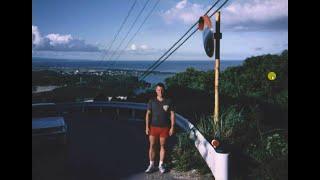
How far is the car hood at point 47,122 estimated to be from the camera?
7.65 meters

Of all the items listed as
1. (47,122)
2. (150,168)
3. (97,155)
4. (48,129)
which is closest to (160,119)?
(150,168)

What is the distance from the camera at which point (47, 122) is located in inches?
311

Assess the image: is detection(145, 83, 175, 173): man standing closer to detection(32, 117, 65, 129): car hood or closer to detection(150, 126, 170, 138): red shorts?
detection(150, 126, 170, 138): red shorts

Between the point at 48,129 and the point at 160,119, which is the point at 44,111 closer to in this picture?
the point at 48,129

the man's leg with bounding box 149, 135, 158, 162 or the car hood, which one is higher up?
the car hood

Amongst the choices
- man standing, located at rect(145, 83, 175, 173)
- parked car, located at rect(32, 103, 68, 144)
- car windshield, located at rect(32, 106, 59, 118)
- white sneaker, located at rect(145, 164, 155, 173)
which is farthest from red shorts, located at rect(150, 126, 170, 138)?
car windshield, located at rect(32, 106, 59, 118)

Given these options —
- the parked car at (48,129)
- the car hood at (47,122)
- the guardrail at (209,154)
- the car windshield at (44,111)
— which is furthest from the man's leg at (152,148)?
the car windshield at (44,111)

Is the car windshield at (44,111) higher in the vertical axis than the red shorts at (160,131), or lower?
higher

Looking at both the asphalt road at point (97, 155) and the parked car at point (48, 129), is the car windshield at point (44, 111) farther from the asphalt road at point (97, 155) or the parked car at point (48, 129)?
the asphalt road at point (97, 155)

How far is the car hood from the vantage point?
7.65 metres
